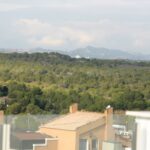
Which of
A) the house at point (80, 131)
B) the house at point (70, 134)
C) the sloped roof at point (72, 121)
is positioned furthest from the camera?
the sloped roof at point (72, 121)

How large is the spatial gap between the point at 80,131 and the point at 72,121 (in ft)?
3.03

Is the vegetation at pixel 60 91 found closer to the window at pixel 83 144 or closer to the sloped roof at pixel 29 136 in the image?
the window at pixel 83 144

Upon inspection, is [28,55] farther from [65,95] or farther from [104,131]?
[104,131]

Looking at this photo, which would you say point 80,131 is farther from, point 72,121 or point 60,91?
point 60,91

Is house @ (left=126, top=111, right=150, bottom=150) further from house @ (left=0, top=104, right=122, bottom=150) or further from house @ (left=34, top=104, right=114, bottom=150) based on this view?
house @ (left=34, top=104, right=114, bottom=150)

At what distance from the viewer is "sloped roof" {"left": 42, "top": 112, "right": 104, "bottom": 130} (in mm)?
19281

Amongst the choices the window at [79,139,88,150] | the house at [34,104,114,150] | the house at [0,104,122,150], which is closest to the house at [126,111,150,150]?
the house at [0,104,122,150]

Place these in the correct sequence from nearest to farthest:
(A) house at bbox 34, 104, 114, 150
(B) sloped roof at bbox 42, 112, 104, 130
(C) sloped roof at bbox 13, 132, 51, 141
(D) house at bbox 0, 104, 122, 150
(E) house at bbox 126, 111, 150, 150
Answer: (E) house at bbox 126, 111, 150, 150 → (C) sloped roof at bbox 13, 132, 51, 141 → (D) house at bbox 0, 104, 122, 150 → (A) house at bbox 34, 104, 114, 150 → (B) sloped roof at bbox 42, 112, 104, 130

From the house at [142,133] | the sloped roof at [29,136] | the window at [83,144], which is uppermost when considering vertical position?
the house at [142,133]

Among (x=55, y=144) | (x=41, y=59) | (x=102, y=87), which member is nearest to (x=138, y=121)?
(x=55, y=144)

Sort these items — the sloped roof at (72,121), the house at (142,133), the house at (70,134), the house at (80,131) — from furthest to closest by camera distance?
the sloped roof at (72,121)
the house at (80,131)
the house at (70,134)
the house at (142,133)

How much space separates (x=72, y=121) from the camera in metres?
20.0

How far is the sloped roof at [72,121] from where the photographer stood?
19281 mm


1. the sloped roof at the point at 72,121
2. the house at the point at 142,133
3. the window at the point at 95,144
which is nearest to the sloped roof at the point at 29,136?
the sloped roof at the point at 72,121
